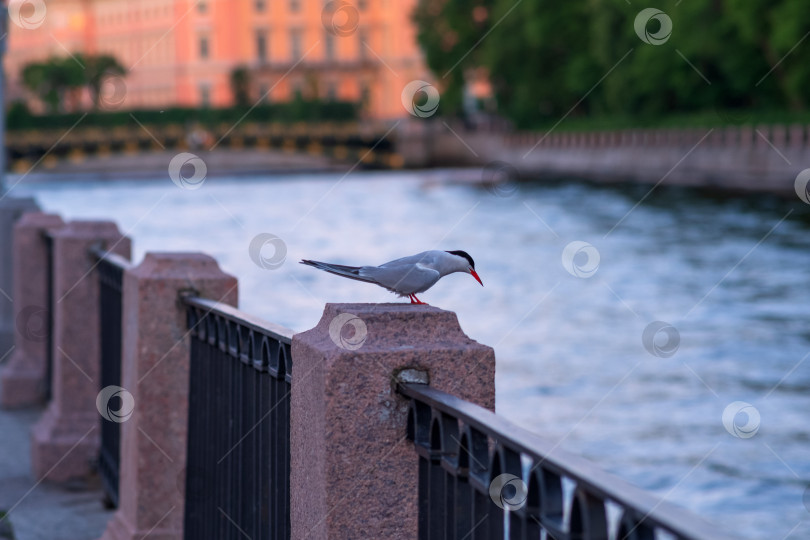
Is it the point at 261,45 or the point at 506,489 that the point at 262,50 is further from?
the point at 506,489

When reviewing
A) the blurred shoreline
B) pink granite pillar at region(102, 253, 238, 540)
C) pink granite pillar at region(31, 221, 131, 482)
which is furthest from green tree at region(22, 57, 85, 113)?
pink granite pillar at region(102, 253, 238, 540)

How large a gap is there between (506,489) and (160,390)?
2.91 meters

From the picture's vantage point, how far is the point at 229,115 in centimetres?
10419

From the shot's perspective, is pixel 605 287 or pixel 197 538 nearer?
pixel 197 538

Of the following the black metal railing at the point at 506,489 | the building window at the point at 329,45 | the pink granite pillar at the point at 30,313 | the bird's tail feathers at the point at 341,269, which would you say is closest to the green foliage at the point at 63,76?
the building window at the point at 329,45

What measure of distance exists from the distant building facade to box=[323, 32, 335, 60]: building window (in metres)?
0.09

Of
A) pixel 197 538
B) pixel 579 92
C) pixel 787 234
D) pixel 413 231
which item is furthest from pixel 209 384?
pixel 579 92

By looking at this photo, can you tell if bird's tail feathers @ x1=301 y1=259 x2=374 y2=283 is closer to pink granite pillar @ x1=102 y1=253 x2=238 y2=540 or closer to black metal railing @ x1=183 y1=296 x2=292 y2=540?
black metal railing @ x1=183 y1=296 x2=292 y2=540

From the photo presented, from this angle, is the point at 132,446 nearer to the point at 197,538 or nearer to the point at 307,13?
the point at 197,538

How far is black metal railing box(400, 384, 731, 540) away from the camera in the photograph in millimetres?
2262

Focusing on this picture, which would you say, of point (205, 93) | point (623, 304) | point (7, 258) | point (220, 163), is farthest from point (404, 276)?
point (205, 93)

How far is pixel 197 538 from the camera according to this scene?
5.14 m

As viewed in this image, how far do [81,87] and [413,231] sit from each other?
3008 inches

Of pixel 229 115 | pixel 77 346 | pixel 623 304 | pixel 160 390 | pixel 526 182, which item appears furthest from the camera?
pixel 229 115
